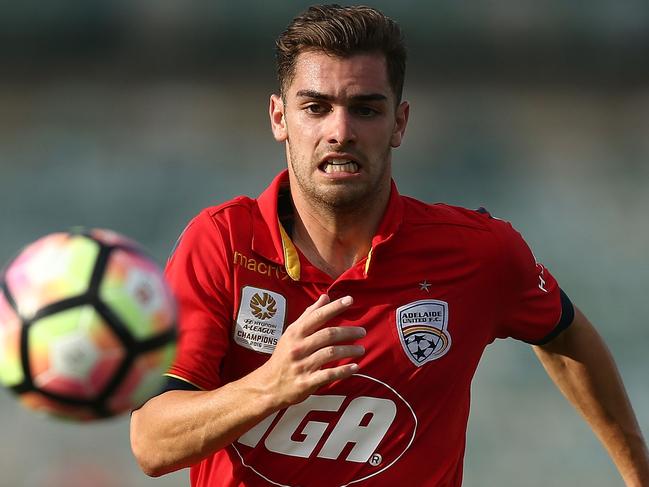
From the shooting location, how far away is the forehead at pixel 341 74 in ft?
10.9

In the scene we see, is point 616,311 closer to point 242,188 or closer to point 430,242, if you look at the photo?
point 242,188

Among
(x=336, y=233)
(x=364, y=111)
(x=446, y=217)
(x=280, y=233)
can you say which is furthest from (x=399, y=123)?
(x=280, y=233)

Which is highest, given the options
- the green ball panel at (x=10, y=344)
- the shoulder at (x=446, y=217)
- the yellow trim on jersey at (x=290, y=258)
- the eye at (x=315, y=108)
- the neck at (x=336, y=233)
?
the eye at (x=315, y=108)

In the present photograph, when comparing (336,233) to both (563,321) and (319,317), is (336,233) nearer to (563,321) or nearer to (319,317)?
(319,317)

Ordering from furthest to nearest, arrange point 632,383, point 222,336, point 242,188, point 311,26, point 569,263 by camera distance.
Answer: point 242,188, point 569,263, point 632,383, point 311,26, point 222,336

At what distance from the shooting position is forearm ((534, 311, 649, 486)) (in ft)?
12.5

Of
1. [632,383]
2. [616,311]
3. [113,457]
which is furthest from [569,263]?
[113,457]

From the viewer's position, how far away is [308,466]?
3.23 meters

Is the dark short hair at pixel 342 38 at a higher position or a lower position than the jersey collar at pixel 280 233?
higher

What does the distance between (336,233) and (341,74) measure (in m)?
0.52

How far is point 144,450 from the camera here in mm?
2990

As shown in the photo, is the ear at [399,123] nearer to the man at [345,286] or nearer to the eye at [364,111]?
the man at [345,286]

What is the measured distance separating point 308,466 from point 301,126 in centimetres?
107

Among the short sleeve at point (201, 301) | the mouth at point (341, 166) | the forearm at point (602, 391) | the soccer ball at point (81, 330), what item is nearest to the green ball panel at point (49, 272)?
the soccer ball at point (81, 330)
